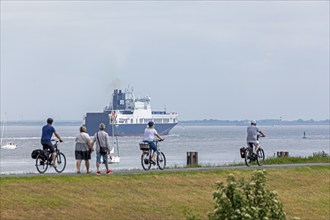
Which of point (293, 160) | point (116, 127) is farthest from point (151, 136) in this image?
point (116, 127)

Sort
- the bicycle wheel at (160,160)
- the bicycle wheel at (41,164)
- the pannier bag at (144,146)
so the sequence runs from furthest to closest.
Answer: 1. the bicycle wheel at (160,160)
2. the pannier bag at (144,146)
3. the bicycle wheel at (41,164)

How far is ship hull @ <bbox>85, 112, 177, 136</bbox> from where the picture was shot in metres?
160

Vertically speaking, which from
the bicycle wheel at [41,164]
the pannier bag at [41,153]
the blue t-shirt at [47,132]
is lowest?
the bicycle wheel at [41,164]

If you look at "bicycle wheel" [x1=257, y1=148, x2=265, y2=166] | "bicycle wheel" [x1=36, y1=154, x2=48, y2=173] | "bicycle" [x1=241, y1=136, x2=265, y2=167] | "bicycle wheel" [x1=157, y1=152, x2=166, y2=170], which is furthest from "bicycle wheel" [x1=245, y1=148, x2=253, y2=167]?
"bicycle wheel" [x1=36, y1=154, x2=48, y2=173]

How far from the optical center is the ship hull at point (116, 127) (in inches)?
6314

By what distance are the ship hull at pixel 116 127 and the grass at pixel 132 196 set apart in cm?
12290

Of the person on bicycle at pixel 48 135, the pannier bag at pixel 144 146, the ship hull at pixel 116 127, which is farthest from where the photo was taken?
the ship hull at pixel 116 127

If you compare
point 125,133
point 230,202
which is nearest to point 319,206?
point 230,202

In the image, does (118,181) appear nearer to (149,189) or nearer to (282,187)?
(149,189)

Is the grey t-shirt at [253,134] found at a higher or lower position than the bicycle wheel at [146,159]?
higher

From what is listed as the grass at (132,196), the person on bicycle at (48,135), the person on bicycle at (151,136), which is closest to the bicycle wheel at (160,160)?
the person on bicycle at (151,136)

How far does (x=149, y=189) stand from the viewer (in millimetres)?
27516

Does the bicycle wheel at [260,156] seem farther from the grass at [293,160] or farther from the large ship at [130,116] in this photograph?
the large ship at [130,116]

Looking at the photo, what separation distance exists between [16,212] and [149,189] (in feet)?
15.9
